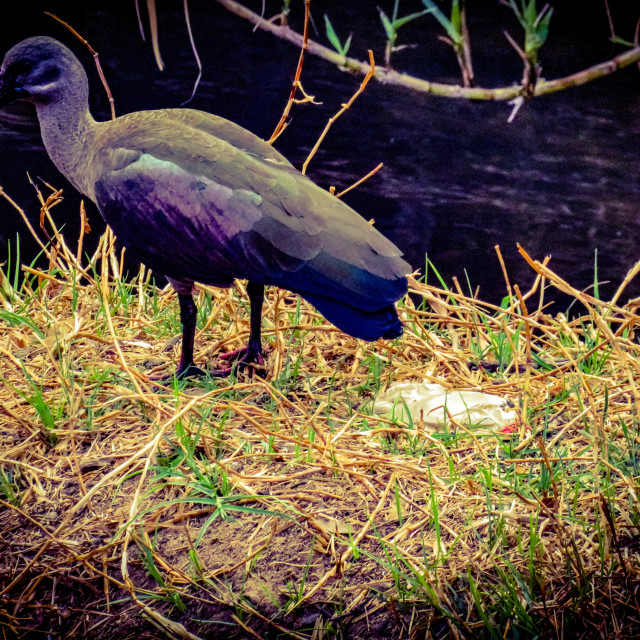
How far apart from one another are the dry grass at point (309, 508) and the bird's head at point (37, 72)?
0.52m

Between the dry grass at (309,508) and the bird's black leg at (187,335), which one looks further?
the bird's black leg at (187,335)

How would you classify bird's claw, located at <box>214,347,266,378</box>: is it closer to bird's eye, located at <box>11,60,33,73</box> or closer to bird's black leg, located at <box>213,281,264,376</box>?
bird's black leg, located at <box>213,281,264,376</box>

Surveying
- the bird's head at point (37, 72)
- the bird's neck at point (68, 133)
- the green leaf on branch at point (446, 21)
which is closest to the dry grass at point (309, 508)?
the bird's neck at point (68, 133)

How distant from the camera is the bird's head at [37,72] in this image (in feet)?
4.68

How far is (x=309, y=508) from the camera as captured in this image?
1.03 meters

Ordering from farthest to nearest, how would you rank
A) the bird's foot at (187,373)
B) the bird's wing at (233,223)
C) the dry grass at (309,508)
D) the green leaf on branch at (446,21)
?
1. the green leaf on branch at (446,21)
2. the bird's foot at (187,373)
3. the bird's wing at (233,223)
4. the dry grass at (309,508)

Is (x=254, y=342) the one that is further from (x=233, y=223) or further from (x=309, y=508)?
(x=309, y=508)

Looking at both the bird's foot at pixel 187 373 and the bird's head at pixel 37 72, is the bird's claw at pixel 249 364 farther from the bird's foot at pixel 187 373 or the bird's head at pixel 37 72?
the bird's head at pixel 37 72

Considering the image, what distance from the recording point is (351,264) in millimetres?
1258

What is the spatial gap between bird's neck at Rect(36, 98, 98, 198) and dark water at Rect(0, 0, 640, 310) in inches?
23.2

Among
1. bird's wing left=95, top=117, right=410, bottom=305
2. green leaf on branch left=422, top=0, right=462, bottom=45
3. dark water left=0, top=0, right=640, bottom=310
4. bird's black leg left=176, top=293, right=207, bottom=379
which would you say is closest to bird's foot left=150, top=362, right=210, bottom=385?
bird's black leg left=176, top=293, right=207, bottom=379

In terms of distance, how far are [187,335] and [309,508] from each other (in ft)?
1.75

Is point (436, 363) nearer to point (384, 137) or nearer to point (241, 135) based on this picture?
point (241, 135)

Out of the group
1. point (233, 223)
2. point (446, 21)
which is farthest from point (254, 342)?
point (446, 21)
